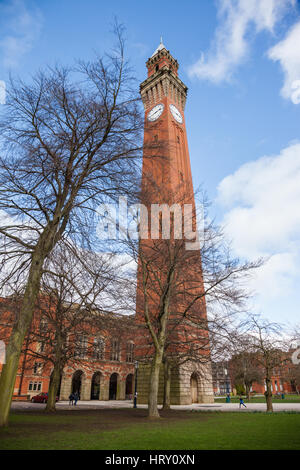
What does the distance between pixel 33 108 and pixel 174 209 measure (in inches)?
351

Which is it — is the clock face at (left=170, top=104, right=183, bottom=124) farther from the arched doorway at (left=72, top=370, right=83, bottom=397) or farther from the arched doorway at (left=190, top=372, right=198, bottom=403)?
the arched doorway at (left=72, top=370, right=83, bottom=397)

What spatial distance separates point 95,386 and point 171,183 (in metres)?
34.3

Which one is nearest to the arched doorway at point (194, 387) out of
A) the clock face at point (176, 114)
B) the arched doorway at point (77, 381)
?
the arched doorway at point (77, 381)

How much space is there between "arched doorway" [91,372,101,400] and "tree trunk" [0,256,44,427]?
40938 millimetres

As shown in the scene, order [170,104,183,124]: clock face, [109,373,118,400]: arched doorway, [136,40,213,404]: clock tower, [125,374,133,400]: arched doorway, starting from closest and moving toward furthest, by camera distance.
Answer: [136,40,213,404]: clock tower, [170,104,183,124]: clock face, [109,373,118,400]: arched doorway, [125,374,133,400]: arched doorway

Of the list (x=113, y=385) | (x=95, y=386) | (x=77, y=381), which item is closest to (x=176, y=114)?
(x=77, y=381)

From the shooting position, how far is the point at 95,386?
4659 centimetres

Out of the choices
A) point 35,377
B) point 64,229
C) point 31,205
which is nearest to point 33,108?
point 31,205

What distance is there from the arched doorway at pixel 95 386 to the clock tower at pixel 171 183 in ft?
54.5

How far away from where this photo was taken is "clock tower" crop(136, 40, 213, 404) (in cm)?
1061

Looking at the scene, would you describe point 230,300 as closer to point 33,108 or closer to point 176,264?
point 176,264

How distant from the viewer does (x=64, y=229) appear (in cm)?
995

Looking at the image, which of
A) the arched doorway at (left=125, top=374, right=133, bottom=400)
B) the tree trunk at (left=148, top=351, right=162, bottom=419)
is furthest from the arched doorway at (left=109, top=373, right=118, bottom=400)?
the tree trunk at (left=148, top=351, right=162, bottom=419)

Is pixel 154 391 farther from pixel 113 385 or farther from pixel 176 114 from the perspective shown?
pixel 176 114
